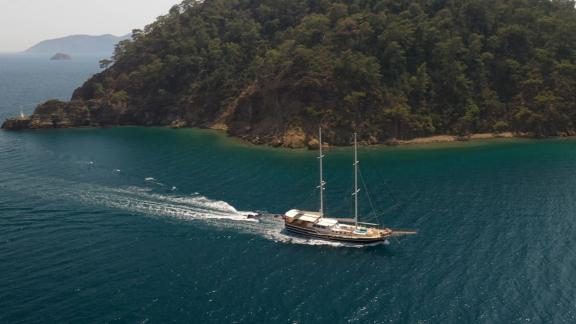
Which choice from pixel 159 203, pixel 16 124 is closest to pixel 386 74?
pixel 159 203

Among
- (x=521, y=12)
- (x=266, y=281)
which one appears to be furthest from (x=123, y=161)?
(x=521, y=12)

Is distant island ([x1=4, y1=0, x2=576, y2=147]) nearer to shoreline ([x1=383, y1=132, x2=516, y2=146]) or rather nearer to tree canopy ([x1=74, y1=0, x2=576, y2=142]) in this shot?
tree canopy ([x1=74, y1=0, x2=576, y2=142])

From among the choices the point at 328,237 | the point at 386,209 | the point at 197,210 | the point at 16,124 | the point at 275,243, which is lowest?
the point at 275,243

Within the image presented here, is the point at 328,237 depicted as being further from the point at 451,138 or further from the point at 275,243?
the point at 451,138

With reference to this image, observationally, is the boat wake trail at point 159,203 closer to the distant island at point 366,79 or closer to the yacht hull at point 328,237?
the yacht hull at point 328,237

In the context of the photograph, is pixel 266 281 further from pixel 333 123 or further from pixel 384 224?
pixel 333 123

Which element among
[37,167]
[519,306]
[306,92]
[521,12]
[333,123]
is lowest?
[519,306]

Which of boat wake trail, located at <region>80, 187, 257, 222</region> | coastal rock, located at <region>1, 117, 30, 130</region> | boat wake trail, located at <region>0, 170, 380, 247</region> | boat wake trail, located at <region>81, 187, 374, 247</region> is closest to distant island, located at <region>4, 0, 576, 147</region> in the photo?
Answer: coastal rock, located at <region>1, 117, 30, 130</region>
